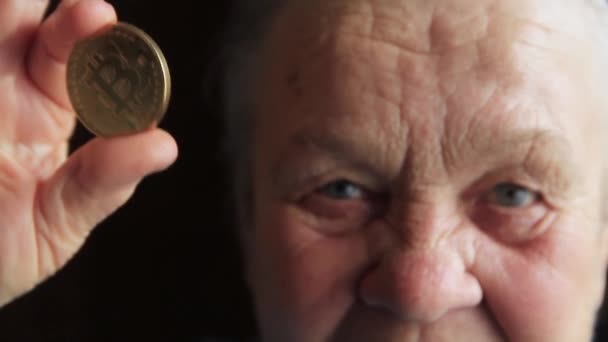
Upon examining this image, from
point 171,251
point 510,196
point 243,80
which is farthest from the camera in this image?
point 171,251

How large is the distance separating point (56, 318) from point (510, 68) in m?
1.45

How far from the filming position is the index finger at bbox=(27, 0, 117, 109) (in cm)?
120

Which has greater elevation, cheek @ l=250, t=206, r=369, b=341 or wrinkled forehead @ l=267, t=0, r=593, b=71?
wrinkled forehead @ l=267, t=0, r=593, b=71

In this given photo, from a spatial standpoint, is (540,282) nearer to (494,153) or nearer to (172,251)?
(494,153)

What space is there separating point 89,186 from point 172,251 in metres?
1.00

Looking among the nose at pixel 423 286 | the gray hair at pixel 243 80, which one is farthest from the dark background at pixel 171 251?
the nose at pixel 423 286

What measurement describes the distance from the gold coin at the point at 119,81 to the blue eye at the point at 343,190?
1.53 feet

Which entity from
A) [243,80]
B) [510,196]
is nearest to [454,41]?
[510,196]

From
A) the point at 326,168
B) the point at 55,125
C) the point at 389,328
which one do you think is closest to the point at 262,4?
the point at 326,168

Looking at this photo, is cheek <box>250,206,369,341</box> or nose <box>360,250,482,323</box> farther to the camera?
cheek <box>250,206,369,341</box>

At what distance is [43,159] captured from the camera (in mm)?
1343

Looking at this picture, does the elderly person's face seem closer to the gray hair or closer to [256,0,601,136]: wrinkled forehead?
[256,0,601,136]: wrinkled forehead

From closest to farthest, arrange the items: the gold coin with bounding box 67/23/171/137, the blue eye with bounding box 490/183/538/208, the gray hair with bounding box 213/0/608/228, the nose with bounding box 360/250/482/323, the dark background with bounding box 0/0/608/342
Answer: the gold coin with bounding box 67/23/171/137
the nose with bounding box 360/250/482/323
the blue eye with bounding box 490/183/538/208
the gray hair with bounding box 213/0/608/228
the dark background with bounding box 0/0/608/342

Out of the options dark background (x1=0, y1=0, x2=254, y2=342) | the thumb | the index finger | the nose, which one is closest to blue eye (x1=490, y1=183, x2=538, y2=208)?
the nose
